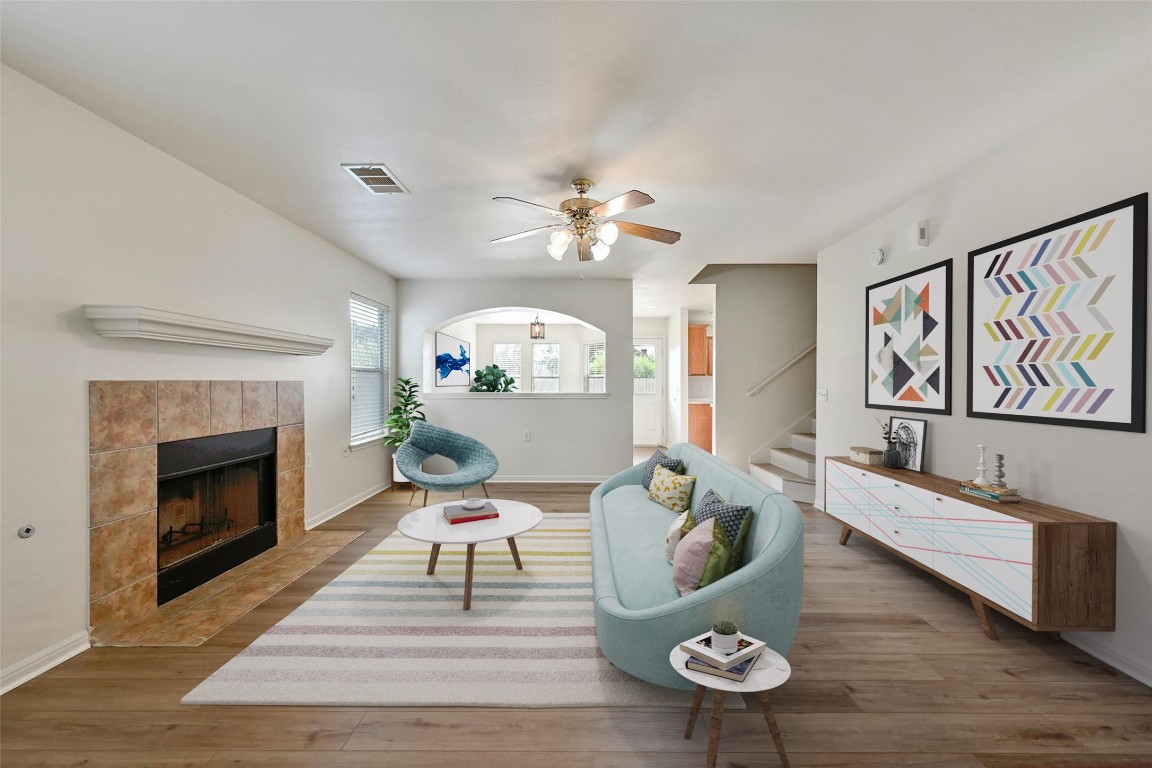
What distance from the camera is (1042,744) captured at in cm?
170

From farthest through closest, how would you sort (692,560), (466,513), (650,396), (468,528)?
(650,396) → (466,513) → (468,528) → (692,560)

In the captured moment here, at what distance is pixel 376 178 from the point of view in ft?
9.73

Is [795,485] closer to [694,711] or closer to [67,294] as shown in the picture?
[694,711]

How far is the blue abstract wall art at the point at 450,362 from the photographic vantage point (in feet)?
20.9

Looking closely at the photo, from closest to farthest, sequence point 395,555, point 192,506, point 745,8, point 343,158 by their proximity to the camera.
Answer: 1. point 745,8
2. point 343,158
3. point 192,506
4. point 395,555

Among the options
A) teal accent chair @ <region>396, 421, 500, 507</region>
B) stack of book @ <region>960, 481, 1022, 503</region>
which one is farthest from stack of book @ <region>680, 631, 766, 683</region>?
teal accent chair @ <region>396, 421, 500, 507</region>

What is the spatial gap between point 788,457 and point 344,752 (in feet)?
15.6

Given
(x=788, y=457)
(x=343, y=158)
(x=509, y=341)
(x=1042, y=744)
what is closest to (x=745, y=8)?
(x=343, y=158)

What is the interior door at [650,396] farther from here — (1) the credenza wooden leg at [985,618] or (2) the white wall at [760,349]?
(1) the credenza wooden leg at [985,618]

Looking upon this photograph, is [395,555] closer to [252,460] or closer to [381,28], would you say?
[252,460]

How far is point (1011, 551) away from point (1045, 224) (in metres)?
1.56

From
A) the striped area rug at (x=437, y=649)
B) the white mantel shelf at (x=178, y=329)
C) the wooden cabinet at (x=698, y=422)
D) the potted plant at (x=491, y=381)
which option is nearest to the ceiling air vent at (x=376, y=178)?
the white mantel shelf at (x=178, y=329)

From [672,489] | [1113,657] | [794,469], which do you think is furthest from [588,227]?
[794,469]

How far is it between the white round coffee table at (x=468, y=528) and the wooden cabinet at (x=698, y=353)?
5.82m
